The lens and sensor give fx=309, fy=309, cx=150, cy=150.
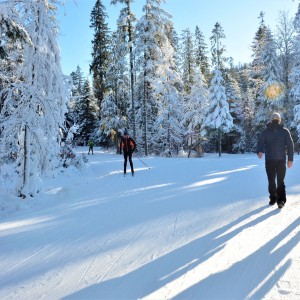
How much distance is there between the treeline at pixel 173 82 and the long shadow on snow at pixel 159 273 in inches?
884

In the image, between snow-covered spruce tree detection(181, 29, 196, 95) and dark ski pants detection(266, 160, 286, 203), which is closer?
dark ski pants detection(266, 160, 286, 203)

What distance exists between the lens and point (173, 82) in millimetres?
29312

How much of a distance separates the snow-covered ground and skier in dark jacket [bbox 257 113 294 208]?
0.45 metres

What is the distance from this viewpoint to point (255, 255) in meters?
4.29

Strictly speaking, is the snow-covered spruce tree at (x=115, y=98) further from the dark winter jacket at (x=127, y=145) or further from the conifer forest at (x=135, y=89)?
the dark winter jacket at (x=127, y=145)

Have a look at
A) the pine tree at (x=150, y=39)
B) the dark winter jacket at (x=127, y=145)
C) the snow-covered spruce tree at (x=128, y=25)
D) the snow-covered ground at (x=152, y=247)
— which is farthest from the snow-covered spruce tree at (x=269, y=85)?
the snow-covered ground at (x=152, y=247)

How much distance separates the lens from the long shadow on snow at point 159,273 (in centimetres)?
346

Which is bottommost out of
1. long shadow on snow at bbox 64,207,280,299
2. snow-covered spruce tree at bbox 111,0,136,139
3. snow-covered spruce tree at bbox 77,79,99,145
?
long shadow on snow at bbox 64,207,280,299

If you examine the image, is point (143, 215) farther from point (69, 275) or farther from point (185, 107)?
point (185, 107)

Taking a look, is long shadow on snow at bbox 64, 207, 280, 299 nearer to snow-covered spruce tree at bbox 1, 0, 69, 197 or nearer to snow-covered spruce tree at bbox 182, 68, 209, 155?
snow-covered spruce tree at bbox 1, 0, 69, 197

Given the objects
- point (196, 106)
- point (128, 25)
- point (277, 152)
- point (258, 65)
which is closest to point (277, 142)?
point (277, 152)

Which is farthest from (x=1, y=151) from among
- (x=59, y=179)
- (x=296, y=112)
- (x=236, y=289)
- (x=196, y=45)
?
(x=196, y=45)

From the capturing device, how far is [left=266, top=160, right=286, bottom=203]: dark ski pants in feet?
22.8

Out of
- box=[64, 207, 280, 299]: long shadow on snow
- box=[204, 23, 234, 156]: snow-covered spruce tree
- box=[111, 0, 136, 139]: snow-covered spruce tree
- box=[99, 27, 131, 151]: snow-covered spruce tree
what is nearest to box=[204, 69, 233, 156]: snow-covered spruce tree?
box=[204, 23, 234, 156]: snow-covered spruce tree
